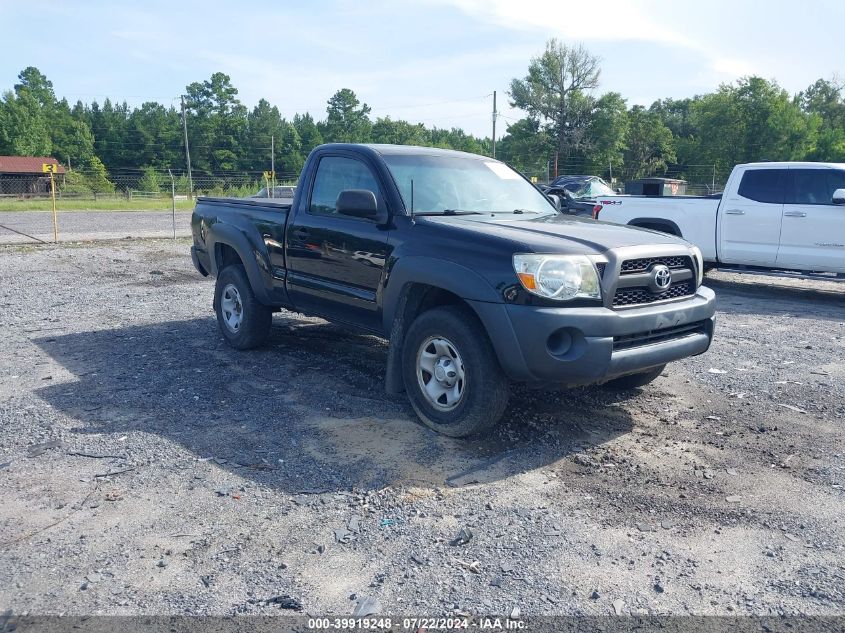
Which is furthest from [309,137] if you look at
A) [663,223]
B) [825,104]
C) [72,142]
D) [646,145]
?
[663,223]

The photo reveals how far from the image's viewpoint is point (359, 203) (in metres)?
5.03

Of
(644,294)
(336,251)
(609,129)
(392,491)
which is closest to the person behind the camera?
(392,491)

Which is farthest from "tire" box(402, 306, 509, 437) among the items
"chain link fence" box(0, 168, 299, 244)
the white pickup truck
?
"chain link fence" box(0, 168, 299, 244)

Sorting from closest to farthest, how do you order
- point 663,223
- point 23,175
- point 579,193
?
1. point 663,223
2. point 579,193
3. point 23,175

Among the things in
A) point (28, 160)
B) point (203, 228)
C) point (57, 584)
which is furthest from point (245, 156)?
point (57, 584)

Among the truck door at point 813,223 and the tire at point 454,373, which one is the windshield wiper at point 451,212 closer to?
the tire at point 454,373

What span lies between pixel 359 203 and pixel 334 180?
99 cm

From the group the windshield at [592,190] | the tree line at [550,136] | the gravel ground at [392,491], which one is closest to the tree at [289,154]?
the tree line at [550,136]

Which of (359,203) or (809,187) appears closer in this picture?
(359,203)

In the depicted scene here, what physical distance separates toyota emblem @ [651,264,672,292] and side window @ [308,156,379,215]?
85.0 inches

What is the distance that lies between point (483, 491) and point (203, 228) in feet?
15.7

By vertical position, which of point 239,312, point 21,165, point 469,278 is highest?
point 21,165

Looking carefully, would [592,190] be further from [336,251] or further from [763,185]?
[336,251]

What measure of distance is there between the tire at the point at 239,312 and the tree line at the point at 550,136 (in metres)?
53.1
